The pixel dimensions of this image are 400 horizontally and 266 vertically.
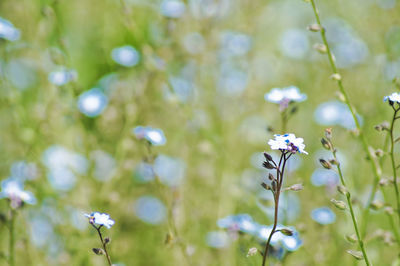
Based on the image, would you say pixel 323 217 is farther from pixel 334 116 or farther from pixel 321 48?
pixel 334 116

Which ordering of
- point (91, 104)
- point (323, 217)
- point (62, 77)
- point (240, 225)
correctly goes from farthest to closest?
point (91, 104)
point (62, 77)
point (323, 217)
point (240, 225)

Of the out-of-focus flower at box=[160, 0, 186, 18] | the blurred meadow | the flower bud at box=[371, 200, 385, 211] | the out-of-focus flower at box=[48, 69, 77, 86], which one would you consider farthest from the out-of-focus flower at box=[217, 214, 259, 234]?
the out-of-focus flower at box=[160, 0, 186, 18]

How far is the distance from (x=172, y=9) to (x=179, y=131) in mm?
810

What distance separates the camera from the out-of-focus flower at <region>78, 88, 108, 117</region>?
120 inches

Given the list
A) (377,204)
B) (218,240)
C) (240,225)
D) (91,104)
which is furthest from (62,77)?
(377,204)

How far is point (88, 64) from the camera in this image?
4.18 m

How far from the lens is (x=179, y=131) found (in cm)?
343

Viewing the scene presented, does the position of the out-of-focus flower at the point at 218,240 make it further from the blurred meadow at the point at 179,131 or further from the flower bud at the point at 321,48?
the flower bud at the point at 321,48

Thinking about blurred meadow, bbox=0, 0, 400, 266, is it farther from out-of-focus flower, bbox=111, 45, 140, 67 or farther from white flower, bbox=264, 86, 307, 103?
white flower, bbox=264, 86, 307, 103

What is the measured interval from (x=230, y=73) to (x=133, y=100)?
4.67 feet

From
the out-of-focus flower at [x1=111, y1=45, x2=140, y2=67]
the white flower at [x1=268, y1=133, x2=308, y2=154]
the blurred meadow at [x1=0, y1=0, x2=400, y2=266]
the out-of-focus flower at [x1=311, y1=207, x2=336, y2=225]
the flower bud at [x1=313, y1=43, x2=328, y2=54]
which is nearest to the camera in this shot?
the white flower at [x1=268, y1=133, x2=308, y2=154]

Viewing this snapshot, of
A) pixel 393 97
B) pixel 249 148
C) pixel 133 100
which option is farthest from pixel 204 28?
pixel 393 97

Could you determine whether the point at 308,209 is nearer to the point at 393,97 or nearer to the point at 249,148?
the point at 249,148

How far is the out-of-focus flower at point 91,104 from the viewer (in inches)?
120
